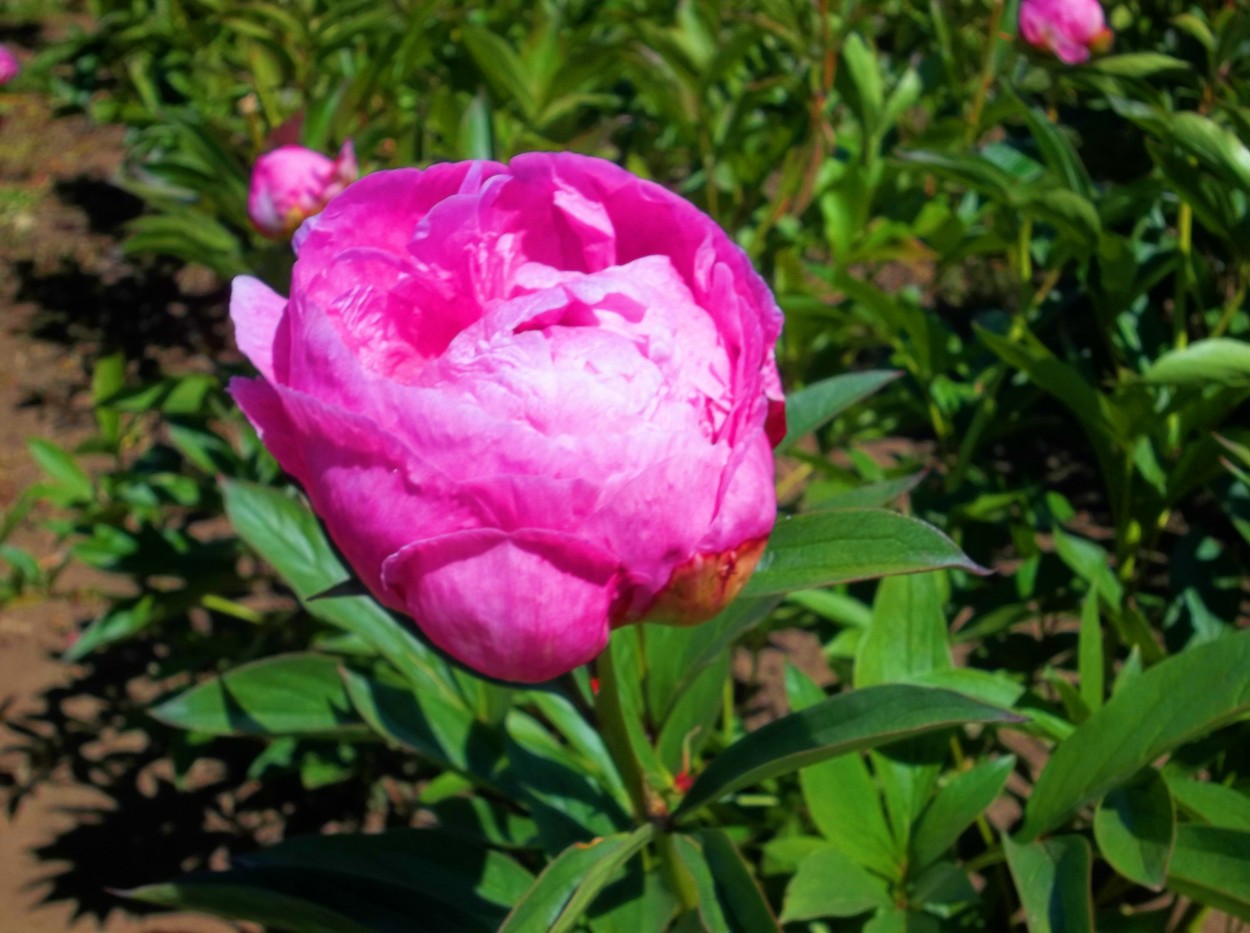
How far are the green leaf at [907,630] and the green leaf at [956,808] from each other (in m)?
0.10

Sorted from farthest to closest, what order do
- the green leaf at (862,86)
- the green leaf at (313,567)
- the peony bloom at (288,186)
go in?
the green leaf at (862,86) → the peony bloom at (288,186) → the green leaf at (313,567)

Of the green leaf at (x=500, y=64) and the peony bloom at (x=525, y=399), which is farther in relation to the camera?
the green leaf at (x=500, y=64)

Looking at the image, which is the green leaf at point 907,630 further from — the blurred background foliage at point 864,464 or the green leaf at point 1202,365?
the green leaf at point 1202,365

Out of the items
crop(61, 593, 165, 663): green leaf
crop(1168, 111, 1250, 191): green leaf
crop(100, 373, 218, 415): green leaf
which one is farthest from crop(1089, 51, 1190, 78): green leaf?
crop(61, 593, 165, 663): green leaf

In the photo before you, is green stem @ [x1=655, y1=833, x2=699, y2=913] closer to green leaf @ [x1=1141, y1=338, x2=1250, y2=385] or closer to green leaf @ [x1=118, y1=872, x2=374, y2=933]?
green leaf @ [x1=118, y1=872, x2=374, y2=933]

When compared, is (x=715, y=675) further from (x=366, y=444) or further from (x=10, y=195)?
(x=10, y=195)

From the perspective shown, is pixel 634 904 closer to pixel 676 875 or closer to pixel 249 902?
pixel 676 875

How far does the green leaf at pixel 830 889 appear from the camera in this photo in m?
0.80

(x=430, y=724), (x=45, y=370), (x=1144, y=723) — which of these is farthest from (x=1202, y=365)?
(x=45, y=370)

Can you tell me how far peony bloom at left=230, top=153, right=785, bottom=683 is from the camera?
51cm

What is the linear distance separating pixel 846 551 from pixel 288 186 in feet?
3.08

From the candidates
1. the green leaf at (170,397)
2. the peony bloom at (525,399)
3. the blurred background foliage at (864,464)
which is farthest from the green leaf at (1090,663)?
the green leaf at (170,397)

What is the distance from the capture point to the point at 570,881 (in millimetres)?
691

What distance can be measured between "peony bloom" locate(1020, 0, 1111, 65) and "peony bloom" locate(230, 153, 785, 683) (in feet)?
3.34
